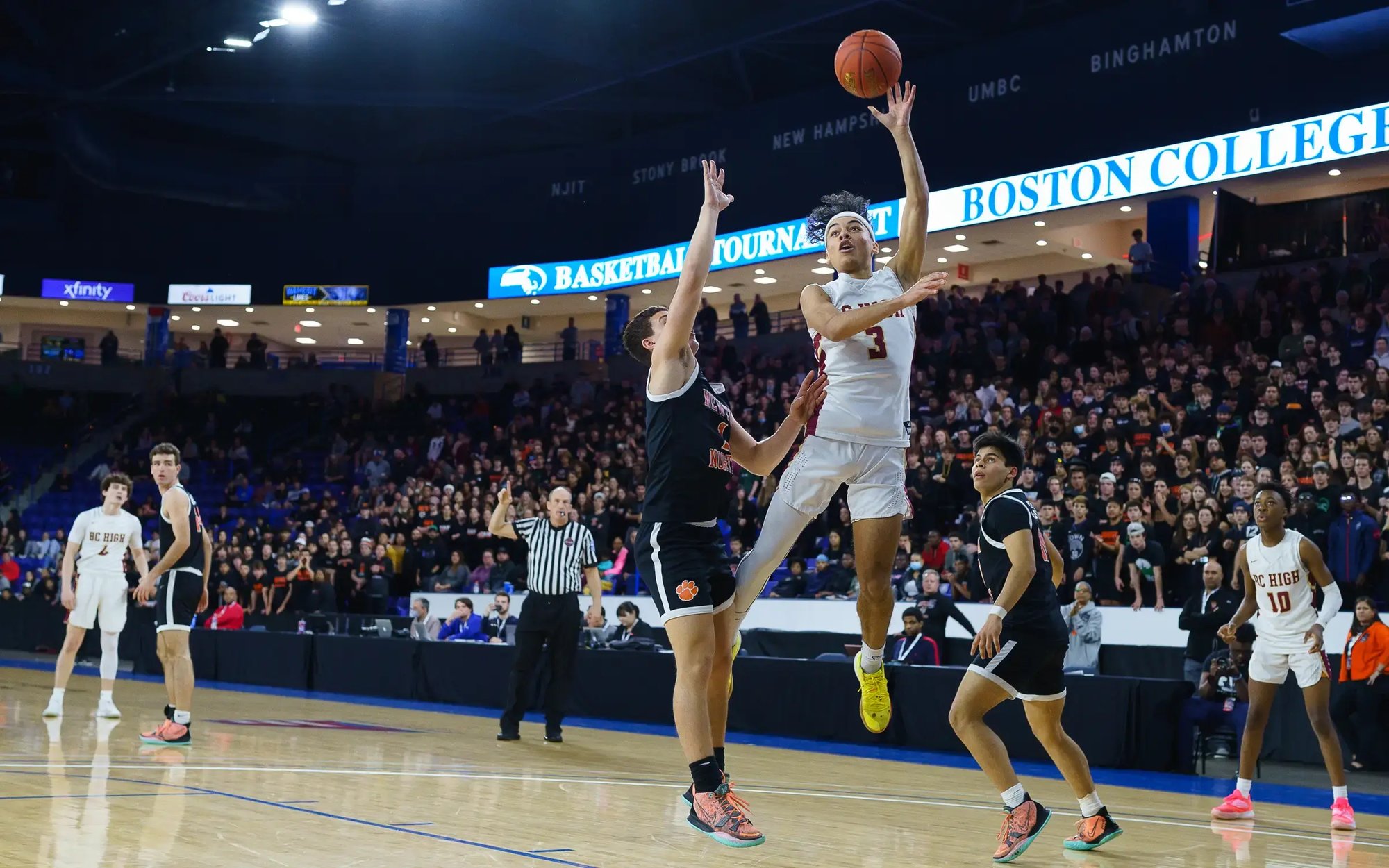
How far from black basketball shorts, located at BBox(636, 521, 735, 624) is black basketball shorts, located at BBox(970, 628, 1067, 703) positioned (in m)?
1.43

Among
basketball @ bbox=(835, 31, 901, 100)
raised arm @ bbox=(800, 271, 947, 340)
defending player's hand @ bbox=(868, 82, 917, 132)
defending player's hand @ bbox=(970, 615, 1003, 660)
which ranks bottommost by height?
defending player's hand @ bbox=(970, 615, 1003, 660)

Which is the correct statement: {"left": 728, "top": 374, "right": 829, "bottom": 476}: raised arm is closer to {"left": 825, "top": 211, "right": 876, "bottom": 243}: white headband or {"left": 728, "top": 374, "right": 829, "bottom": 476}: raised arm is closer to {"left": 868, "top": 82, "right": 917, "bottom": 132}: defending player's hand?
{"left": 825, "top": 211, "right": 876, "bottom": 243}: white headband

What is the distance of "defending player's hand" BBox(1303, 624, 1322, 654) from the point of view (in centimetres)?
852

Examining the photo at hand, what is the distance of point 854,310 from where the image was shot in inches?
231

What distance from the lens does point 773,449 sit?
20.5ft

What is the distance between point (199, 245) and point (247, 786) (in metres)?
32.9

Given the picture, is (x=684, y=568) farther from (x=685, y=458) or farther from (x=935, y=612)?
(x=935, y=612)

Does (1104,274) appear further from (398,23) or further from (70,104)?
(70,104)

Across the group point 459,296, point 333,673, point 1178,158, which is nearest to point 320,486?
point 459,296

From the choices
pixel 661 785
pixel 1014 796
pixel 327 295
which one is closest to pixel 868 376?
pixel 1014 796

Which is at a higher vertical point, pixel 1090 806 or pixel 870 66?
pixel 870 66

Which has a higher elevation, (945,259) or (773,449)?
(945,259)

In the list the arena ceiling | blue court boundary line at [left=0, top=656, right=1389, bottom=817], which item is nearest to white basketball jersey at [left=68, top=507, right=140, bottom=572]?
blue court boundary line at [left=0, top=656, right=1389, bottom=817]

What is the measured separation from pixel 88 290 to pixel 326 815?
34344 mm
